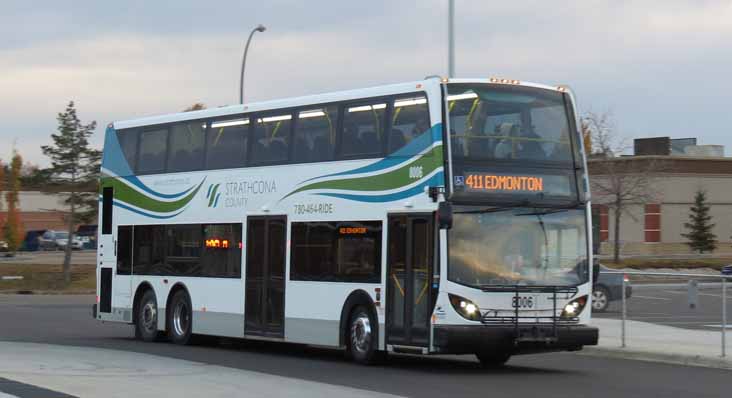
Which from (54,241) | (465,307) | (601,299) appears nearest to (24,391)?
(465,307)

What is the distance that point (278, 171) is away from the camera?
2134cm

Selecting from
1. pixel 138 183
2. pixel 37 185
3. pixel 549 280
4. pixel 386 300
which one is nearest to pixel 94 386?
pixel 386 300

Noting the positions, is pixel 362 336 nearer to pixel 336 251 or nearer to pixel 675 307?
pixel 336 251

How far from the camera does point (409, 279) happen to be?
59.2ft

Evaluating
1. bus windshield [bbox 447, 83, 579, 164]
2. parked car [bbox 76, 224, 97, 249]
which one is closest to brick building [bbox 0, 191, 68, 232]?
parked car [bbox 76, 224, 97, 249]

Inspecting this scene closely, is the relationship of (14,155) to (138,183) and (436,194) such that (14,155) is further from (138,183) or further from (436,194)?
(436,194)

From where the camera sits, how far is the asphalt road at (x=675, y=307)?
2044 centimetres

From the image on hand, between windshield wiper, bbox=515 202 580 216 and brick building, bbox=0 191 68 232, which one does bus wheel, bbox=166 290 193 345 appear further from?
brick building, bbox=0 191 68 232

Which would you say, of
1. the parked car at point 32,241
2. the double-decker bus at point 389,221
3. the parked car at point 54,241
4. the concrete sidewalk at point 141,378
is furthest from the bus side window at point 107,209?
the parked car at point 32,241

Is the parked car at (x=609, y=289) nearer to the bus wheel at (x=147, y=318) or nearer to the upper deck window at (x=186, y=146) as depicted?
the upper deck window at (x=186, y=146)

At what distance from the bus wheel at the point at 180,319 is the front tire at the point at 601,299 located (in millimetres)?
7583

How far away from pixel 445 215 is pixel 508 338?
1.95 meters

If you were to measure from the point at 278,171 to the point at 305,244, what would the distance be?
1513 millimetres

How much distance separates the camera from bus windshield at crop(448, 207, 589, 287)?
17.3 m
